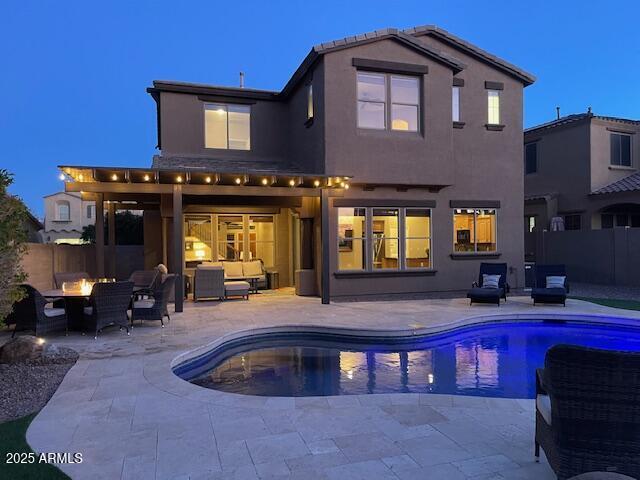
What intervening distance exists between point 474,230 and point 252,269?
7454mm

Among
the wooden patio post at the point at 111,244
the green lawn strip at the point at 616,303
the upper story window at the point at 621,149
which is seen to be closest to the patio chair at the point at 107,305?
the wooden patio post at the point at 111,244

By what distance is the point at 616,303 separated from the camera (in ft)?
41.5

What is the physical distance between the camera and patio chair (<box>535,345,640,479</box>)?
281cm

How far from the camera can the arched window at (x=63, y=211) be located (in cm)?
4541

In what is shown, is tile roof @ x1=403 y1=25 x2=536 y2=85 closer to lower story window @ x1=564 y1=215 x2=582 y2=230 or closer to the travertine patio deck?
lower story window @ x1=564 y1=215 x2=582 y2=230

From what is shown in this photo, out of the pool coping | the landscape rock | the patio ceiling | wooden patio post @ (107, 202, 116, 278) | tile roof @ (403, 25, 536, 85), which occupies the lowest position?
the pool coping

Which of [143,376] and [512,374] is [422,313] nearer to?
[512,374]

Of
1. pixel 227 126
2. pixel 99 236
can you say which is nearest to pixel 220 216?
pixel 227 126

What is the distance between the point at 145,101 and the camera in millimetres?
143750

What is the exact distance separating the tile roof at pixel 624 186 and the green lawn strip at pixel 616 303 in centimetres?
674

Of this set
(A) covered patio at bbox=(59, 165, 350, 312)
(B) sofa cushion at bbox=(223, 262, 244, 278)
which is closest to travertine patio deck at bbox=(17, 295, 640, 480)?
(A) covered patio at bbox=(59, 165, 350, 312)

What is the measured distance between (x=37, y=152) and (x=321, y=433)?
518ft

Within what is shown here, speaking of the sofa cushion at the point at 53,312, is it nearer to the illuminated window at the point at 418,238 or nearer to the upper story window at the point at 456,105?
the illuminated window at the point at 418,238

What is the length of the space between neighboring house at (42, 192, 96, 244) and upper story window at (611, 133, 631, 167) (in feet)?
140
